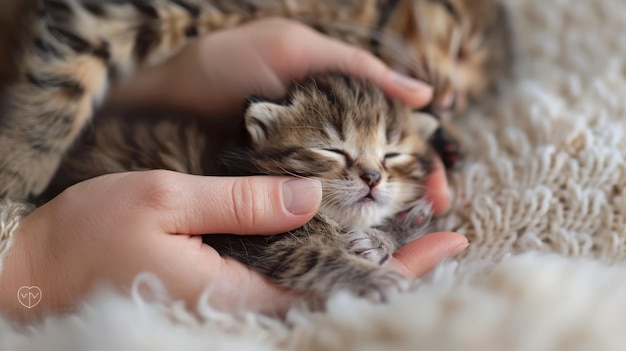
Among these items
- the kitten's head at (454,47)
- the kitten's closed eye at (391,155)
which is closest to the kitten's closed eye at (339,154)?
the kitten's closed eye at (391,155)

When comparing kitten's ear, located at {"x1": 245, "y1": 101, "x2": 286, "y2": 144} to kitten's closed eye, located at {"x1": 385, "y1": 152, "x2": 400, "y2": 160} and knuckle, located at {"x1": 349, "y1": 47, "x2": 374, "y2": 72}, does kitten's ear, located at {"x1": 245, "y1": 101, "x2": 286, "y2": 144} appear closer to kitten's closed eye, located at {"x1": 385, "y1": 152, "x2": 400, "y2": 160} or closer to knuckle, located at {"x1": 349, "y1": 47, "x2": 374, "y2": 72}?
kitten's closed eye, located at {"x1": 385, "y1": 152, "x2": 400, "y2": 160}

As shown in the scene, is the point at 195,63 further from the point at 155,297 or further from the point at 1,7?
the point at 155,297

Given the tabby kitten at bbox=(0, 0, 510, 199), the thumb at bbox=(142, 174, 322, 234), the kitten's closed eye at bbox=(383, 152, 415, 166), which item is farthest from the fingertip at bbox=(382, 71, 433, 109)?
the thumb at bbox=(142, 174, 322, 234)

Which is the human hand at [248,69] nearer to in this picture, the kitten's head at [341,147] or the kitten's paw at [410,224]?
the kitten's head at [341,147]

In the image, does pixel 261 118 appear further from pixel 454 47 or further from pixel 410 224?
pixel 454 47

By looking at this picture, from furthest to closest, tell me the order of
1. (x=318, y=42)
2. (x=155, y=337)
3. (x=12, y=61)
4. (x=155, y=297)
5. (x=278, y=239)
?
(x=12, y=61), (x=318, y=42), (x=278, y=239), (x=155, y=297), (x=155, y=337)

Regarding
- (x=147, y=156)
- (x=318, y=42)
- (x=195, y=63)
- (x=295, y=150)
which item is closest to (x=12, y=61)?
(x=195, y=63)
